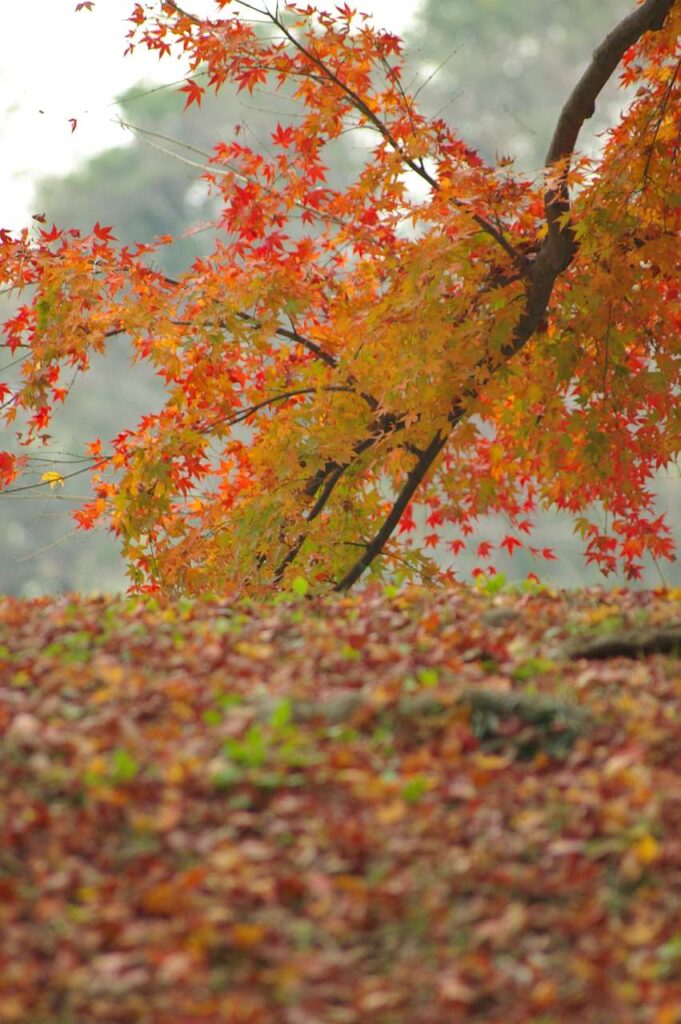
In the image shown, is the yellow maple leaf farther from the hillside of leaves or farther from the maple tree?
the hillside of leaves

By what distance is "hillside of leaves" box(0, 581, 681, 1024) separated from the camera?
121 inches

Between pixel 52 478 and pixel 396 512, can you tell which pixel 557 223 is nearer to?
pixel 396 512

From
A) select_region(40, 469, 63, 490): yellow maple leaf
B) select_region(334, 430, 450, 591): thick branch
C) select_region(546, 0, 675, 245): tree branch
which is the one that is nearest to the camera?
select_region(546, 0, 675, 245): tree branch

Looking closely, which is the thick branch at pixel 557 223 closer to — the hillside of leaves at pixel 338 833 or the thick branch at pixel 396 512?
the thick branch at pixel 396 512

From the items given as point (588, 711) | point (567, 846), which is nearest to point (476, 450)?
point (588, 711)

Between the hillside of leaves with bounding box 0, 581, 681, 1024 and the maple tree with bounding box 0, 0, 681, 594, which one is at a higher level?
the maple tree with bounding box 0, 0, 681, 594

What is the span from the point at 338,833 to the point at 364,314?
4973 mm

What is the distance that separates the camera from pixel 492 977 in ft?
10.3

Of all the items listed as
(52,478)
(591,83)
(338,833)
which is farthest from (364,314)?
(338,833)

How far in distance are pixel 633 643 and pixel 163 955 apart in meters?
2.67

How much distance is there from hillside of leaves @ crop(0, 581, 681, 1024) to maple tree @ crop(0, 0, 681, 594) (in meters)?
3.23

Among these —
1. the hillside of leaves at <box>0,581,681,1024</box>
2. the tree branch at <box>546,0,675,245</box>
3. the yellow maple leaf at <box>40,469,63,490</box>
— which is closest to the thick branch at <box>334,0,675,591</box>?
the tree branch at <box>546,0,675,245</box>

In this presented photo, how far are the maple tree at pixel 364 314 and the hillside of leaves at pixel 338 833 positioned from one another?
323cm

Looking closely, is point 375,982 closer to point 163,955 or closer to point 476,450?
point 163,955
